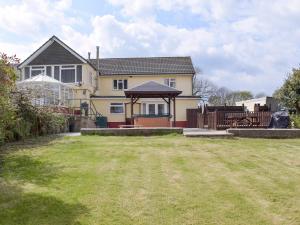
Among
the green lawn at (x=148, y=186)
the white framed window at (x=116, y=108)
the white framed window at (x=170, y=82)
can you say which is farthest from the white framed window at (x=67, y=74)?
the green lawn at (x=148, y=186)

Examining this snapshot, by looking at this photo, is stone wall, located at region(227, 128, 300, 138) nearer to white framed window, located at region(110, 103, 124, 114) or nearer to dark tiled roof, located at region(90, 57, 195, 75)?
white framed window, located at region(110, 103, 124, 114)

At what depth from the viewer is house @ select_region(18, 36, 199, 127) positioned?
1528 inches

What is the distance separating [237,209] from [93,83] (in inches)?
1417

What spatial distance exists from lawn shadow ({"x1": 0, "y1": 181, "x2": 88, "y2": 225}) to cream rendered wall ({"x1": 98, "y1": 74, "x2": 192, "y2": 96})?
117ft

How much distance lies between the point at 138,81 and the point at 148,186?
3555 centimetres

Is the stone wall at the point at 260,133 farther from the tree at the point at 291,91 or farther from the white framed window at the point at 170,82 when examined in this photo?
the white framed window at the point at 170,82

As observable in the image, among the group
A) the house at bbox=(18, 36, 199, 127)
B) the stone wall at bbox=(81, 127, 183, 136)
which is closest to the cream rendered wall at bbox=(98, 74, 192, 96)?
the house at bbox=(18, 36, 199, 127)

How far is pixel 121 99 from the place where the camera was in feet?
134

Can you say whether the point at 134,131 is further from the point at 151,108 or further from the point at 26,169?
the point at 151,108

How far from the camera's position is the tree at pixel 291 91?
96.6 ft

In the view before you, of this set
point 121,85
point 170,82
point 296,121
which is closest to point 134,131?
point 296,121

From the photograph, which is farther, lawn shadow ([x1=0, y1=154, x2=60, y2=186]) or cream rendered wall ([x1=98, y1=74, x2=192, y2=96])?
cream rendered wall ([x1=98, y1=74, x2=192, y2=96])

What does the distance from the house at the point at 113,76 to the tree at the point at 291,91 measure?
345 inches

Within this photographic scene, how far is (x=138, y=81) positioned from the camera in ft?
145
